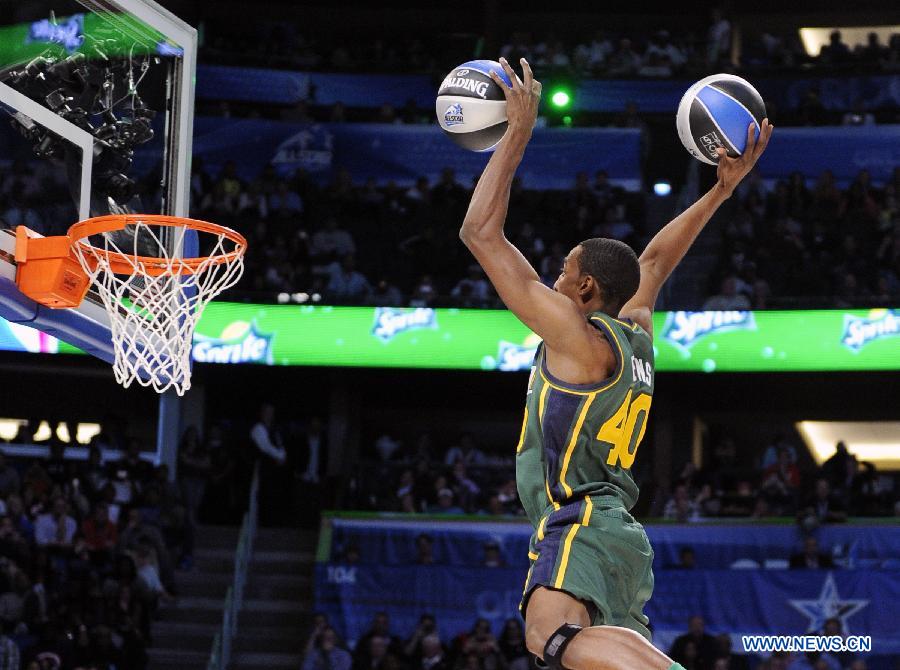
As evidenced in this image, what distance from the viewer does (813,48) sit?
83.8 ft

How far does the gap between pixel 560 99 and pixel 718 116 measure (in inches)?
651

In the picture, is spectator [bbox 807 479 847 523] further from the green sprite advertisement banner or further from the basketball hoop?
the green sprite advertisement banner

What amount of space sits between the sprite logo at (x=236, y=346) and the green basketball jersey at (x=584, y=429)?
13257 mm

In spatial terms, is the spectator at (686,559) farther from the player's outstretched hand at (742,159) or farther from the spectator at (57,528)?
the player's outstretched hand at (742,159)

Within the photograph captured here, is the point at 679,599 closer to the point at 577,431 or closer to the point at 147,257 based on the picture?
the point at 147,257

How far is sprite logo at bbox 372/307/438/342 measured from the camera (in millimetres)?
18344

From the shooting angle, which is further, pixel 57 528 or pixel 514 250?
pixel 57 528

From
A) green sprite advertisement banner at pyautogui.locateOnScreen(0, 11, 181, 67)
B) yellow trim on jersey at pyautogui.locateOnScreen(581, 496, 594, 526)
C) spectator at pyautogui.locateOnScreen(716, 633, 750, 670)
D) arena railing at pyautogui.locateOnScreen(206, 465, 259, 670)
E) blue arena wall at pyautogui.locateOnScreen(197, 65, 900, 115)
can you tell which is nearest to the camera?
yellow trim on jersey at pyautogui.locateOnScreen(581, 496, 594, 526)

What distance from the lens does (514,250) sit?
5.00 meters

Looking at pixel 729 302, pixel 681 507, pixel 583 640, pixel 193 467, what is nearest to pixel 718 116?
pixel 583 640

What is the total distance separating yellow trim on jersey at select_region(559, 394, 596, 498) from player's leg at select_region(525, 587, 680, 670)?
0.38 meters

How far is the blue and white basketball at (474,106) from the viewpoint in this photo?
553 cm

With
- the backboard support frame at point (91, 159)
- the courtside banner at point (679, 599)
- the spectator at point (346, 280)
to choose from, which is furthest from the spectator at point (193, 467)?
the backboard support frame at point (91, 159)

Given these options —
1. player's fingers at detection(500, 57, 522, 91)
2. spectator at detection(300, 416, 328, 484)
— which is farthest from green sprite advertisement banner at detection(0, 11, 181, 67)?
spectator at detection(300, 416, 328, 484)
